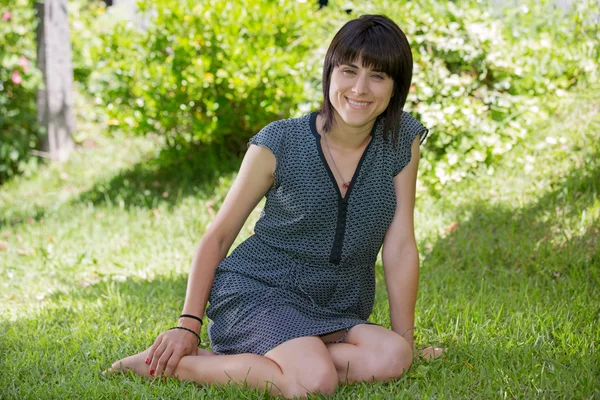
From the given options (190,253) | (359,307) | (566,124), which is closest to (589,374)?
(359,307)

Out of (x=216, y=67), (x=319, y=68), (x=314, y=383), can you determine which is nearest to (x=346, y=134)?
(x=314, y=383)

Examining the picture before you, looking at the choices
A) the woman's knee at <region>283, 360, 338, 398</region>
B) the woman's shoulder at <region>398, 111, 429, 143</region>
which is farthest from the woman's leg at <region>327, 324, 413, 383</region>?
the woman's shoulder at <region>398, 111, 429, 143</region>

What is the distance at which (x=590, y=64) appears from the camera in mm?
4938

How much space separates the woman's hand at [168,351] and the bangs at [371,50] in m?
1.06

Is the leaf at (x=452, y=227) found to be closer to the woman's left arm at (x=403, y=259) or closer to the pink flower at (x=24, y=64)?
the woman's left arm at (x=403, y=259)

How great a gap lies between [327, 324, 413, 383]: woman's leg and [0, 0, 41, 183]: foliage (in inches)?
188

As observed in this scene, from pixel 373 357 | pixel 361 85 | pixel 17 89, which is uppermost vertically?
pixel 361 85

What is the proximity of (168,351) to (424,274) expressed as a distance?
5.02ft

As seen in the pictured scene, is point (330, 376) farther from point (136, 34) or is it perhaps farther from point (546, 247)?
point (136, 34)

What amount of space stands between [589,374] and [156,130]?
3.81m

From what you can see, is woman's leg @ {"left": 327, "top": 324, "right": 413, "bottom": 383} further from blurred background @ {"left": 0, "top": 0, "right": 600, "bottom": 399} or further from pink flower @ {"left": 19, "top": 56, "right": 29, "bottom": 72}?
pink flower @ {"left": 19, "top": 56, "right": 29, "bottom": 72}

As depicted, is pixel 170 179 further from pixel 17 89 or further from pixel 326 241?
pixel 326 241

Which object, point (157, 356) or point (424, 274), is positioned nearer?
point (157, 356)

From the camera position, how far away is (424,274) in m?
3.56
